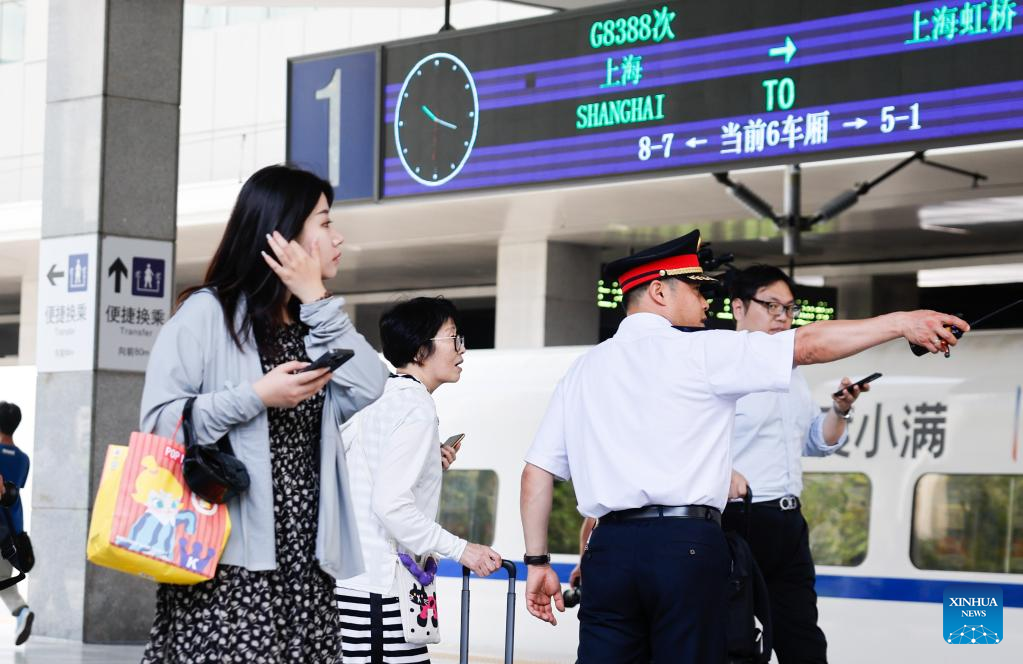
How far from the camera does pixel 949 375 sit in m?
9.87

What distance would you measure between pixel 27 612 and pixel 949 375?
5.32m

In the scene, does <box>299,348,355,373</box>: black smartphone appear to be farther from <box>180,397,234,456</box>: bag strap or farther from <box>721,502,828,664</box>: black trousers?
<box>721,502,828,664</box>: black trousers

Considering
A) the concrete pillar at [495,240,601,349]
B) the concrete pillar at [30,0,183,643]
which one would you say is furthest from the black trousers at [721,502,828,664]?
the concrete pillar at [495,240,601,349]

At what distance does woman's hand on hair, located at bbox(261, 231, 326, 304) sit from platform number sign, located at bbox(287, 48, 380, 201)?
20.3 feet

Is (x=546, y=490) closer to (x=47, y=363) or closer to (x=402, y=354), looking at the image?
(x=402, y=354)

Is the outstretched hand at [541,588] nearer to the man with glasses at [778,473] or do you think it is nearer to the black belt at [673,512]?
the black belt at [673,512]

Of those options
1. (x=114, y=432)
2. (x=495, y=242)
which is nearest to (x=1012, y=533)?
(x=114, y=432)

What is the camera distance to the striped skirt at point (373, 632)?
4625mm

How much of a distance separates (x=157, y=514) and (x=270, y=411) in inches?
12.1

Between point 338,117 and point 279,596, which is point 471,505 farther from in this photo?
point 279,596

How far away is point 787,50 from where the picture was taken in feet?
26.5

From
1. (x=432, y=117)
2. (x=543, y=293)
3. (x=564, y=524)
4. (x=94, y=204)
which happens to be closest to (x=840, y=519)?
(x=564, y=524)

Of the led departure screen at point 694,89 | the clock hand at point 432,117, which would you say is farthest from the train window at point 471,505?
the clock hand at point 432,117

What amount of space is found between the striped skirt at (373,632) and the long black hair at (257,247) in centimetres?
142
